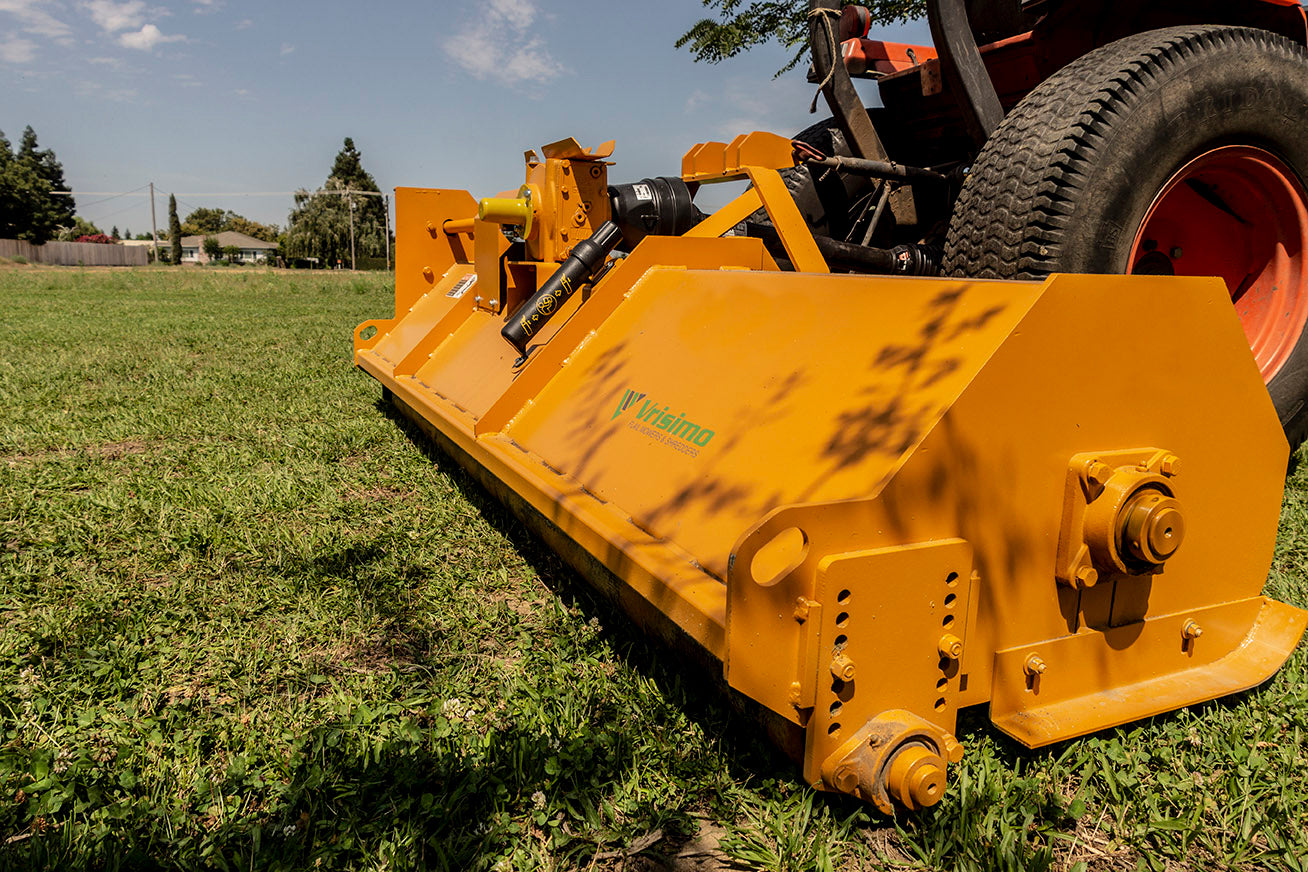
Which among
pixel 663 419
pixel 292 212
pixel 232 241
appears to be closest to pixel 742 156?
pixel 663 419

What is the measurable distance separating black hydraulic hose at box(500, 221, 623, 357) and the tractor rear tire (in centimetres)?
153

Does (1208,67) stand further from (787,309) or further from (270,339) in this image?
(270,339)

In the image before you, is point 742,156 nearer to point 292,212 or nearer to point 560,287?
point 560,287

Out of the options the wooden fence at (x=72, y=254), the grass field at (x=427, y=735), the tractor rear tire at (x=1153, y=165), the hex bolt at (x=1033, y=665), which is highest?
the wooden fence at (x=72, y=254)

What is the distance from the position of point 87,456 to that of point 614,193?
3187mm

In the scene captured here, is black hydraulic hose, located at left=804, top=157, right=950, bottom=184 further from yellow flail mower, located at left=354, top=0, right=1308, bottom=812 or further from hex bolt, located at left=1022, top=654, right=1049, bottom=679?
hex bolt, located at left=1022, top=654, right=1049, bottom=679

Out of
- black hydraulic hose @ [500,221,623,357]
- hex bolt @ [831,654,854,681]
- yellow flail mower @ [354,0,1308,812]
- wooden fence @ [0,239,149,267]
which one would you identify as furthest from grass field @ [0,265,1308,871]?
wooden fence @ [0,239,149,267]

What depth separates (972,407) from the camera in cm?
177

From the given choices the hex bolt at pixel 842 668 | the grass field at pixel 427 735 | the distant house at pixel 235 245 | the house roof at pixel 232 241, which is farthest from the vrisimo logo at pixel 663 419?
the house roof at pixel 232 241

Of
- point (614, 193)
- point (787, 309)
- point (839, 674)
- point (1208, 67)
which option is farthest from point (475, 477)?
point (1208, 67)

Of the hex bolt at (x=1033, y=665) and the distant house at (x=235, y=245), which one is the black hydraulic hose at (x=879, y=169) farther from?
the distant house at (x=235, y=245)

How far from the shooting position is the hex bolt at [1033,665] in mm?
1917

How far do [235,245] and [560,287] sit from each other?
297 ft

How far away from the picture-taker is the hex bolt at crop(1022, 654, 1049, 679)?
192 centimetres
